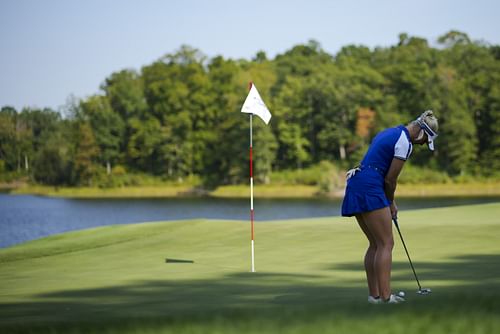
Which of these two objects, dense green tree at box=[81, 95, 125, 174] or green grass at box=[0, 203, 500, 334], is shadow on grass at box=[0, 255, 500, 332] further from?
dense green tree at box=[81, 95, 125, 174]

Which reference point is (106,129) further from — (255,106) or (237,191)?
(255,106)

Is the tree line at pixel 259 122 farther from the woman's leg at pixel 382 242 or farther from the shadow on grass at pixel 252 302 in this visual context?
the woman's leg at pixel 382 242

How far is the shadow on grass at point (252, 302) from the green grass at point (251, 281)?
0.01 meters

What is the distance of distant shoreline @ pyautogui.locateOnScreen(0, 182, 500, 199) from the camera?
276 feet

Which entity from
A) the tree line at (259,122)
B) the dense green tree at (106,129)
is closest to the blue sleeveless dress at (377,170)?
the tree line at (259,122)

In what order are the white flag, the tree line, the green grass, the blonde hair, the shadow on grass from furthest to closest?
the tree line, the white flag, the blonde hair, the shadow on grass, the green grass

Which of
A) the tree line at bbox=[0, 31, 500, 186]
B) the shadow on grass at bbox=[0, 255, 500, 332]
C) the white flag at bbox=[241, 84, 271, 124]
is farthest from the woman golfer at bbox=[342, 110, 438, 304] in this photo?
the tree line at bbox=[0, 31, 500, 186]

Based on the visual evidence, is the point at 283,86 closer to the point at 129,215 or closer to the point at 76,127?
the point at 76,127

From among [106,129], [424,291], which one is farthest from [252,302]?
[106,129]

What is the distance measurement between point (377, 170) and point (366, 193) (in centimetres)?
28

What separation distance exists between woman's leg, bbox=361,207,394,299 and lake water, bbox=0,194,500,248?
35.8 m

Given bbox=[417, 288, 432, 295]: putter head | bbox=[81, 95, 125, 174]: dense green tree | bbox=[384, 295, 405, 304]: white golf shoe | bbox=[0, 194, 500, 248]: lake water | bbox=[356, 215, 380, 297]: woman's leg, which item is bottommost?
bbox=[0, 194, 500, 248]: lake water

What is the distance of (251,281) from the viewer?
37.2ft

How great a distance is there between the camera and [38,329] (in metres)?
7.57
